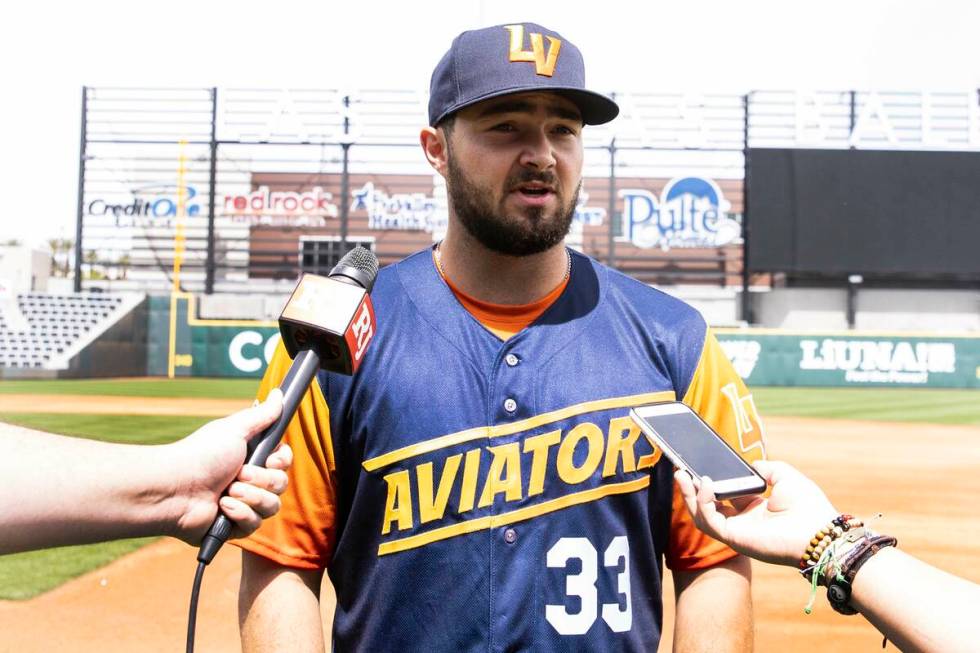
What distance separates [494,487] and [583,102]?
3.35 ft

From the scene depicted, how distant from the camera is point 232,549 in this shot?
6.05 metres

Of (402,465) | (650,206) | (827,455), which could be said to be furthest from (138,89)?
(402,465)

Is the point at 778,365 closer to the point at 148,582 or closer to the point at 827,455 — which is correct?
the point at 827,455

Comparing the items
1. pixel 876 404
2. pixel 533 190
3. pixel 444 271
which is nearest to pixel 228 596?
pixel 444 271

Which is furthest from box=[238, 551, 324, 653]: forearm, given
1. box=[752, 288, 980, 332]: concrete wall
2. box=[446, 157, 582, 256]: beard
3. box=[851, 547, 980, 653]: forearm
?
box=[752, 288, 980, 332]: concrete wall

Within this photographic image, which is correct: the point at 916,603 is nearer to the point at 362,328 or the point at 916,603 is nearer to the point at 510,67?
the point at 362,328

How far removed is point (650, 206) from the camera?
2802 cm

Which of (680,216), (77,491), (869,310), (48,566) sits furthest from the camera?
(680,216)

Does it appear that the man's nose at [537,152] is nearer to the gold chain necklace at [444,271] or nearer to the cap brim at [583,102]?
the cap brim at [583,102]

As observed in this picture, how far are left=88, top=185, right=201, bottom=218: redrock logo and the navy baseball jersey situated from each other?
97.0 feet

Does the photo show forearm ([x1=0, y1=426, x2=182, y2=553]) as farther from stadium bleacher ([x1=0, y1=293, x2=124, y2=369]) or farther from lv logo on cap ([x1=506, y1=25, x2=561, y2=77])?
stadium bleacher ([x1=0, y1=293, x2=124, y2=369])

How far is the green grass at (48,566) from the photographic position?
195 inches

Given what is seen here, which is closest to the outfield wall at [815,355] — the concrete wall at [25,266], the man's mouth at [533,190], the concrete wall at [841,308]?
the concrete wall at [841,308]

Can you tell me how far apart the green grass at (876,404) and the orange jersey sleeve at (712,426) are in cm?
1466
